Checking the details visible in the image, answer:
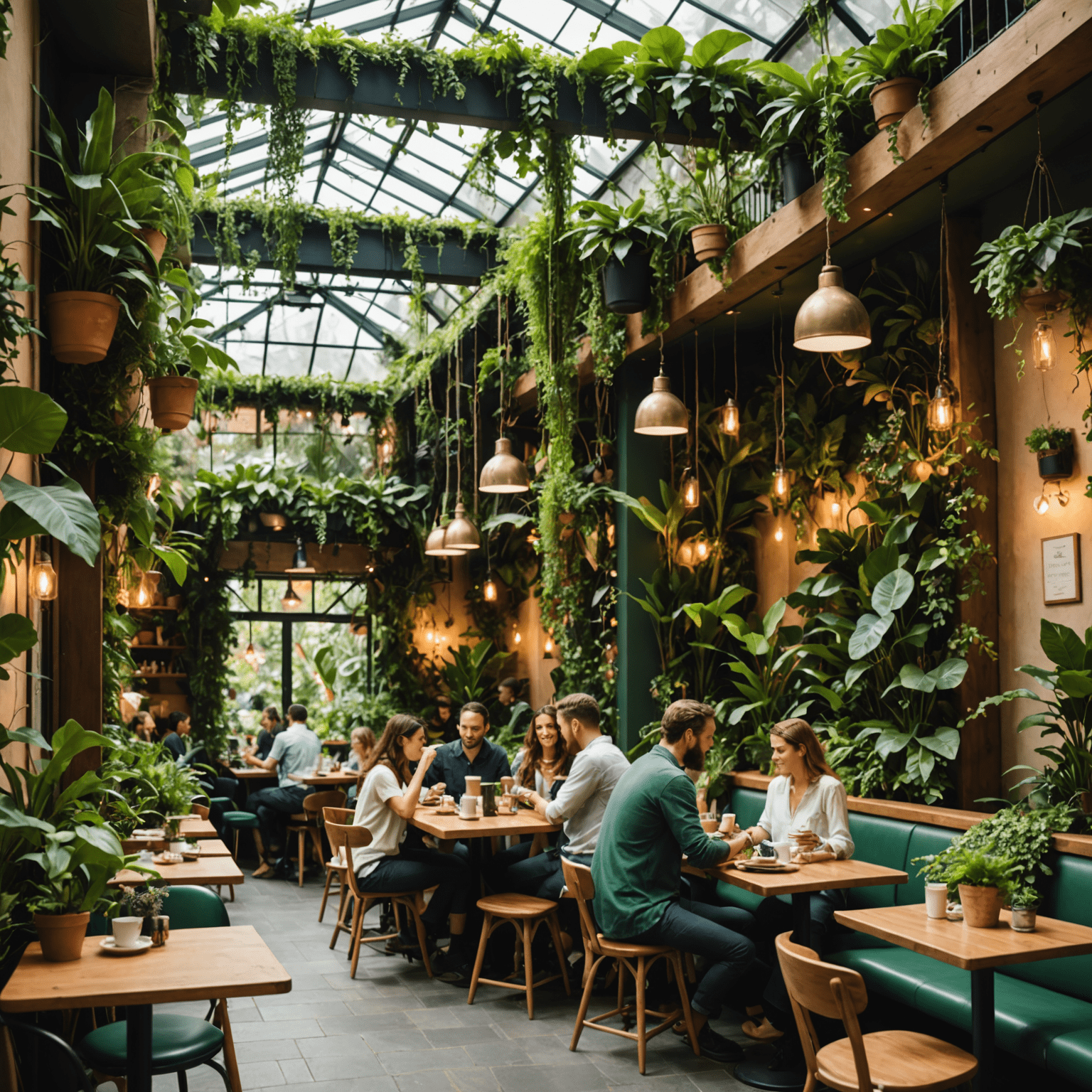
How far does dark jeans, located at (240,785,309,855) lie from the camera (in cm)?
976

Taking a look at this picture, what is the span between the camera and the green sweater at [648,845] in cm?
440

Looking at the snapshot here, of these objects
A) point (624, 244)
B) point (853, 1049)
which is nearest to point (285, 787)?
point (624, 244)

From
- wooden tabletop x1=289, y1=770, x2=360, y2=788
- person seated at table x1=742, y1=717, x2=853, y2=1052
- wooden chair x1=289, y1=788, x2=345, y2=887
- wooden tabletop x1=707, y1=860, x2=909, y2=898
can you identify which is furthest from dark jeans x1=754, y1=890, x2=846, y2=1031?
wooden tabletop x1=289, y1=770, x2=360, y2=788

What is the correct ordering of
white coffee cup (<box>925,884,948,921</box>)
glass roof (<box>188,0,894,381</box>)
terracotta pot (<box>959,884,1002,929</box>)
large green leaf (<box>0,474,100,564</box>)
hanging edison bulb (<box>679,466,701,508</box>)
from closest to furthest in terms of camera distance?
1. large green leaf (<box>0,474,100,564</box>)
2. terracotta pot (<box>959,884,1002,929</box>)
3. white coffee cup (<box>925,884,948,921</box>)
4. glass roof (<box>188,0,894,381</box>)
5. hanging edison bulb (<box>679,466,701,508</box>)

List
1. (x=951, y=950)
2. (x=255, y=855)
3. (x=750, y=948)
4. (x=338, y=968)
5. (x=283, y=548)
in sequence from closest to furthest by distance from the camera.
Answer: (x=951, y=950) < (x=750, y=948) < (x=338, y=968) < (x=255, y=855) < (x=283, y=548)

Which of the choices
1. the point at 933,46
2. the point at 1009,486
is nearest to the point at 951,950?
the point at 1009,486

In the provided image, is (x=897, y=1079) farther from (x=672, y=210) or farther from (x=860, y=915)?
(x=672, y=210)

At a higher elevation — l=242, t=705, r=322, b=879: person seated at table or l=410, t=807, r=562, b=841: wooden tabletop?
l=410, t=807, r=562, b=841: wooden tabletop

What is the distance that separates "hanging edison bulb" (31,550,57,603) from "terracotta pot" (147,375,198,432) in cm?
110

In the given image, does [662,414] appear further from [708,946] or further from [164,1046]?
[164,1046]

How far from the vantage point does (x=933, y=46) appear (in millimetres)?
4648

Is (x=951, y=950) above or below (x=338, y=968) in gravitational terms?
above

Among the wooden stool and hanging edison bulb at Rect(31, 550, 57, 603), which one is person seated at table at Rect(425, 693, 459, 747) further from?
hanging edison bulb at Rect(31, 550, 57, 603)

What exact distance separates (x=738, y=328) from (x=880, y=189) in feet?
8.33
